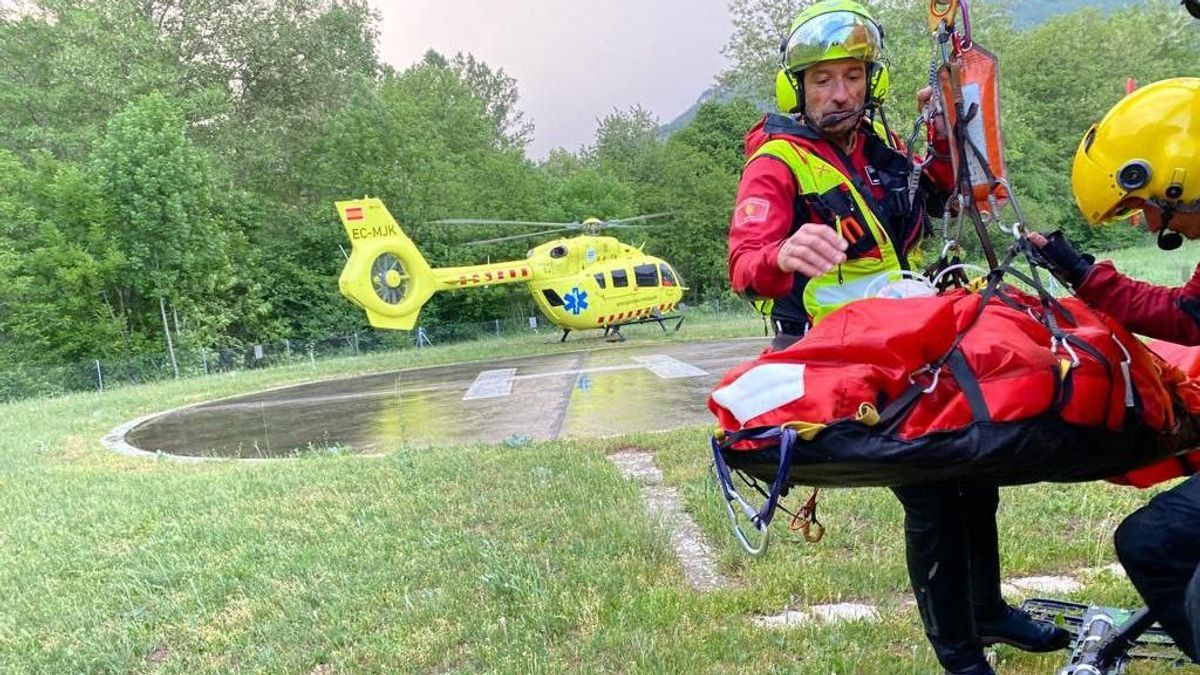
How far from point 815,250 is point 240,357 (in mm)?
26439

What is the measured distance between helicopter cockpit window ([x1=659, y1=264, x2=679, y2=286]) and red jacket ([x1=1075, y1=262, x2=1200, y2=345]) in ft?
61.0

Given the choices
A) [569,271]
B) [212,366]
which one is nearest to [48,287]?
[212,366]

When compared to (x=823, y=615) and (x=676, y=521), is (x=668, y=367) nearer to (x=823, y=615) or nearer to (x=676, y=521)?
(x=676, y=521)

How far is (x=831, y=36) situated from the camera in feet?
6.98

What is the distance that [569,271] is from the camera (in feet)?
64.8

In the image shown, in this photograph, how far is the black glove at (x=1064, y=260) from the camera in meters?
1.91

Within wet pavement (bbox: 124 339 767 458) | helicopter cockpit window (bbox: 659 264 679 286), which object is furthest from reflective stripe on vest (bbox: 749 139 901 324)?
helicopter cockpit window (bbox: 659 264 679 286)

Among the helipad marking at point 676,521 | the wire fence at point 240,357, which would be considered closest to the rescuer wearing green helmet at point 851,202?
the helipad marking at point 676,521

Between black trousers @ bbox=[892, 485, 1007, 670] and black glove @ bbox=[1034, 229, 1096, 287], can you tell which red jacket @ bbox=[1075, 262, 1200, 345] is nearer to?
black glove @ bbox=[1034, 229, 1096, 287]

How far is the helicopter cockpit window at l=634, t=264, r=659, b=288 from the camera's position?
19969 mm

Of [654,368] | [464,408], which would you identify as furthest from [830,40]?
[654,368]

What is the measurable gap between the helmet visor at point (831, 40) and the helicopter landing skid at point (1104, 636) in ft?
5.59

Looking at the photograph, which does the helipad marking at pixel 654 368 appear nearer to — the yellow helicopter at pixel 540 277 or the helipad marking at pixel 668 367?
the helipad marking at pixel 668 367

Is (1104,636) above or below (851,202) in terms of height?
below
